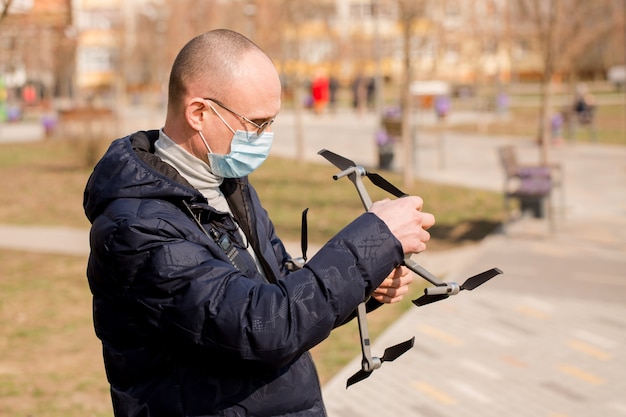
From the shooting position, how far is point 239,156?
96.3 inches

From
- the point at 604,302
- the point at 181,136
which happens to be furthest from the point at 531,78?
the point at 181,136

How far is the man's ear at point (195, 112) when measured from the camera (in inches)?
93.2

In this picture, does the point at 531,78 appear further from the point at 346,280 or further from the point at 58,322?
the point at 346,280

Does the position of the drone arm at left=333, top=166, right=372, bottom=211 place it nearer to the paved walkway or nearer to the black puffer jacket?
the black puffer jacket

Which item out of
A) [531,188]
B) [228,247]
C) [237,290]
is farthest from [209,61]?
[531,188]

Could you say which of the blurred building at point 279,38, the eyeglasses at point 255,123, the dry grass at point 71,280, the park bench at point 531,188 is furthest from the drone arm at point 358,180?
the park bench at point 531,188

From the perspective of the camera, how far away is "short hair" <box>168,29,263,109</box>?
235 cm

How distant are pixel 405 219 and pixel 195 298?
0.53 m

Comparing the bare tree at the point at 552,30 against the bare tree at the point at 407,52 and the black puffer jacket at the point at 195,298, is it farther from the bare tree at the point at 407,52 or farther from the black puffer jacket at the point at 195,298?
the black puffer jacket at the point at 195,298

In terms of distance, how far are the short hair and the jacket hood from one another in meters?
0.16

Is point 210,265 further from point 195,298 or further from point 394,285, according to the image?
point 394,285

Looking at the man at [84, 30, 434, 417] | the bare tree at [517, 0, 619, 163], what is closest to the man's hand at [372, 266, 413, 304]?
the man at [84, 30, 434, 417]

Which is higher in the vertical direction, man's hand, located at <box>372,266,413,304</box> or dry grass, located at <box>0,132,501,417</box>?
man's hand, located at <box>372,266,413,304</box>

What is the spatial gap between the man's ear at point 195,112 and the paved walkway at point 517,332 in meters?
3.35
